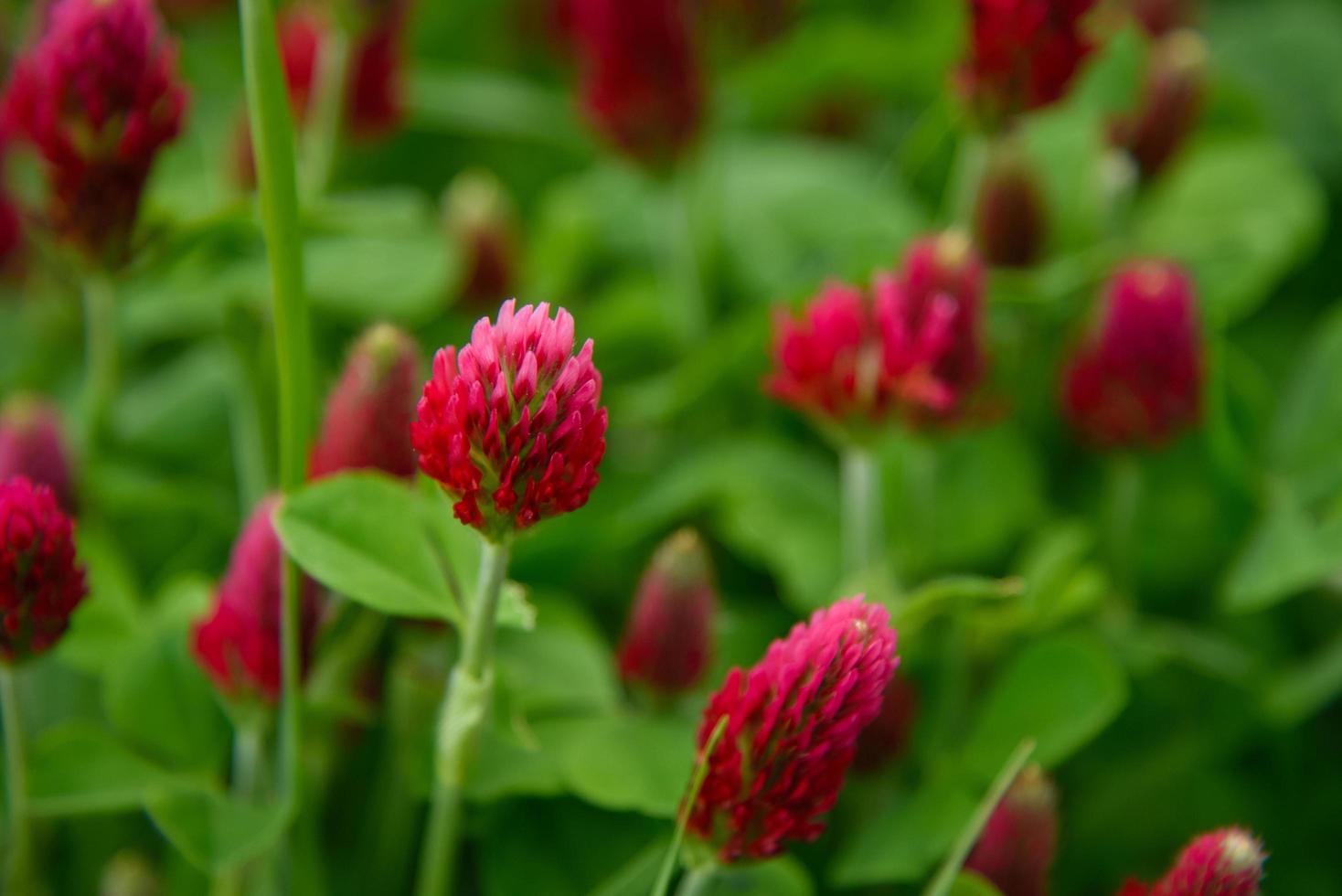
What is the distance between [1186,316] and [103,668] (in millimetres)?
753

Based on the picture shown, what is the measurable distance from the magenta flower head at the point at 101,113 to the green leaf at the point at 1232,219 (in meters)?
0.78

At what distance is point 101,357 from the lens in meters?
1.03

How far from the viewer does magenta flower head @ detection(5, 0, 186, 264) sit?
34.0 inches

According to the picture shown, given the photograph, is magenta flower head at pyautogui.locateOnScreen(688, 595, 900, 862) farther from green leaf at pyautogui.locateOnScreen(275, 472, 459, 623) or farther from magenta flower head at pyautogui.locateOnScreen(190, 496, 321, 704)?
magenta flower head at pyautogui.locateOnScreen(190, 496, 321, 704)

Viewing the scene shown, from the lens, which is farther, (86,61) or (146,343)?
(146,343)

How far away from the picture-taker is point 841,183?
1376 millimetres

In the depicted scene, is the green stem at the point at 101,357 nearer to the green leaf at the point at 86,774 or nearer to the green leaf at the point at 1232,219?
the green leaf at the point at 86,774

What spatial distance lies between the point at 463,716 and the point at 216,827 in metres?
0.16

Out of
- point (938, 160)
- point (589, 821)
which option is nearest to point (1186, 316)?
point (938, 160)

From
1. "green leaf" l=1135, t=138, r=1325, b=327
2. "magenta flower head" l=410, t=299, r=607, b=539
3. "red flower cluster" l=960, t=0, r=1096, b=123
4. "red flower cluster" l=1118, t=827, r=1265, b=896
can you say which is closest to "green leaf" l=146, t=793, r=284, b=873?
"magenta flower head" l=410, t=299, r=607, b=539

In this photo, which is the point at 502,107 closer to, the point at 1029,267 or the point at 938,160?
the point at 938,160

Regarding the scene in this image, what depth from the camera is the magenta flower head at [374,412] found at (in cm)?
83

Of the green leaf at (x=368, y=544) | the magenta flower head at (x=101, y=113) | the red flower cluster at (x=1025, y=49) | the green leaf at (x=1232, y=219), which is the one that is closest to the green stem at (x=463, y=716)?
the green leaf at (x=368, y=544)

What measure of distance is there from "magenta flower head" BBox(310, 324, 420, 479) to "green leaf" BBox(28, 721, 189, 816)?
0.19 m
